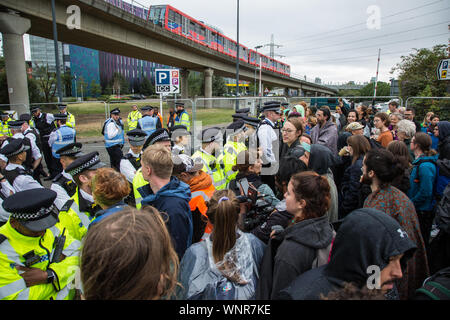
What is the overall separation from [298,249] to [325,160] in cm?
186

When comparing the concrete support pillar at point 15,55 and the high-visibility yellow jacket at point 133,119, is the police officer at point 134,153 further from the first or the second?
the concrete support pillar at point 15,55

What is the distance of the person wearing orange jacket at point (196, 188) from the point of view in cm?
290

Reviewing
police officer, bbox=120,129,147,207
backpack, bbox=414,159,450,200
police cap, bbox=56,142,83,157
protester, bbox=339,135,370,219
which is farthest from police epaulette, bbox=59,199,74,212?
backpack, bbox=414,159,450,200

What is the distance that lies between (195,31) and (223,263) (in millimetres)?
29382

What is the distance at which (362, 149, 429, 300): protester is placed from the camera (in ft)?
7.45

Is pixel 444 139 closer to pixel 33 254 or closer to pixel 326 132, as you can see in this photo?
pixel 326 132

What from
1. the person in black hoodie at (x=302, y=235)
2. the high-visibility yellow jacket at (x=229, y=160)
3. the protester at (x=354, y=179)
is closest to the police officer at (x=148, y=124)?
the high-visibility yellow jacket at (x=229, y=160)

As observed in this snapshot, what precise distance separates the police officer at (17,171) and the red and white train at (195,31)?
21973mm

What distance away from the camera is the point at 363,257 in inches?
50.5

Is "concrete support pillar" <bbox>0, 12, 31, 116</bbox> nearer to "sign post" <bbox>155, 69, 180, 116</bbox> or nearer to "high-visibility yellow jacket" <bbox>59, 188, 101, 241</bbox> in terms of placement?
"sign post" <bbox>155, 69, 180, 116</bbox>

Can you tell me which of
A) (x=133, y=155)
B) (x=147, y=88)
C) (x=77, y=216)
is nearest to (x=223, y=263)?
(x=77, y=216)

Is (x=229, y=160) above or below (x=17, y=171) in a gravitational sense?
above

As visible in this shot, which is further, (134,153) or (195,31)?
(195,31)
